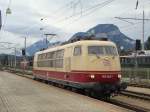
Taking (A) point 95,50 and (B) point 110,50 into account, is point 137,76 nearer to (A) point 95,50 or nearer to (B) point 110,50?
(B) point 110,50

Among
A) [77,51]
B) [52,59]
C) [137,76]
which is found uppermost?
[77,51]

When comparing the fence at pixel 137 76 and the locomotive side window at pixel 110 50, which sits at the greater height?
the locomotive side window at pixel 110 50

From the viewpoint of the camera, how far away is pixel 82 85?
22.5 m

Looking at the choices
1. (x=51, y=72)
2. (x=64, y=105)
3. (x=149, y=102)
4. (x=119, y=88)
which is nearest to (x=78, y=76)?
(x=119, y=88)

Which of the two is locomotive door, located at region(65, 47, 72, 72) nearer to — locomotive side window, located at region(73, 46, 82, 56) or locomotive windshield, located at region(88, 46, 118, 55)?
locomotive side window, located at region(73, 46, 82, 56)

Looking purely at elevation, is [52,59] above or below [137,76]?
above

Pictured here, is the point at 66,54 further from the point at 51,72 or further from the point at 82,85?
the point at 51,72

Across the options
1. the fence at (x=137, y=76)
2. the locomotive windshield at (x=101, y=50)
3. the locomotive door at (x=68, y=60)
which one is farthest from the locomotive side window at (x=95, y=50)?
the fence at (x=137, y=76)

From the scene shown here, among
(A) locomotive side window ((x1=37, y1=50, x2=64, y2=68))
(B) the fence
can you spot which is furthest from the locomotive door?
(B) the fence

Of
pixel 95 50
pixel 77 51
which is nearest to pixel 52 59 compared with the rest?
pixel 77 51

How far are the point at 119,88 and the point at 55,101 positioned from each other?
5.08 metres

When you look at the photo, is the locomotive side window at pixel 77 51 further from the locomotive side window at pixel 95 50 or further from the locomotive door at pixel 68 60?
the locomotive door at pixel 68 60

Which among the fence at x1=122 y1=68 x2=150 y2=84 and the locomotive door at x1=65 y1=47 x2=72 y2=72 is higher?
the locomotive door at x1=65 y1=47 x2=72 y2=72

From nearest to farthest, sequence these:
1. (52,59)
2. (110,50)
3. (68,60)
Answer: (110,50) < (68,60) < (52,59)
